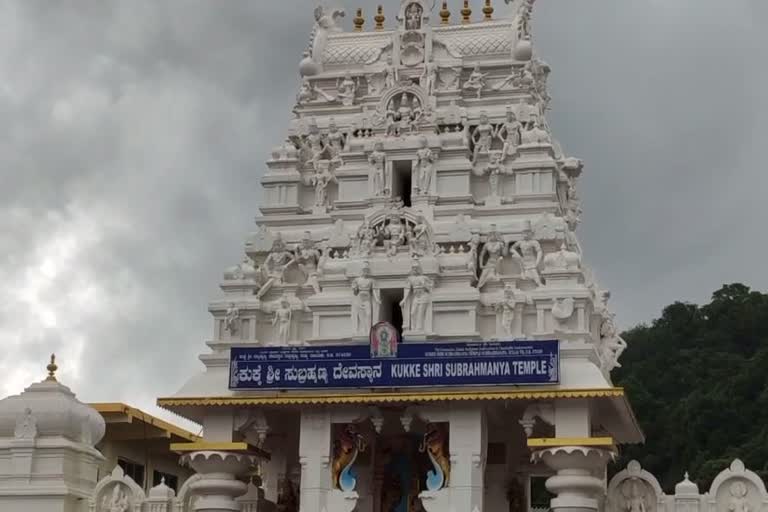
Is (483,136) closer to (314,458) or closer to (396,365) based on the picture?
(396,365)

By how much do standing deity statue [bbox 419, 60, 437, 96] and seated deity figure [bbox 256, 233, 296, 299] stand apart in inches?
168

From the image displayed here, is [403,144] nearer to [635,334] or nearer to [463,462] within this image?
[463,462]

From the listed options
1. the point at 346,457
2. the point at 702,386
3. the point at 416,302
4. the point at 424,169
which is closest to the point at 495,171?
the point at 424,169

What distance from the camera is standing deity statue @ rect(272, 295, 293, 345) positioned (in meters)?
27.6

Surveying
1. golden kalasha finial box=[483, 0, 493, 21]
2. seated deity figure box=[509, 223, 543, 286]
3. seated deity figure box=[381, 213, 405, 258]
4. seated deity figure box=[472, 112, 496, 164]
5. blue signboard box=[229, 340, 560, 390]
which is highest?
golden kalasha finial box=[483, 0, 493, 21]

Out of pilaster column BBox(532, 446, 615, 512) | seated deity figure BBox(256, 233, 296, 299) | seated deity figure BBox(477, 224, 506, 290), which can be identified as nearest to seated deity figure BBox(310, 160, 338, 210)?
seated deity figure BBox(256, 233, 296, 299)

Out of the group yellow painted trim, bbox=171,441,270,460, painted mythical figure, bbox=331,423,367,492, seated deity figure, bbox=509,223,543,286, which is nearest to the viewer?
painted mythical figure, bbox=331,423,367,492

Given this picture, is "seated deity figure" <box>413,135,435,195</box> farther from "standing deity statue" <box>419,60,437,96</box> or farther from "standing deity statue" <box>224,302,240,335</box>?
"standing deity statue" <box>224,302,240,335</box>

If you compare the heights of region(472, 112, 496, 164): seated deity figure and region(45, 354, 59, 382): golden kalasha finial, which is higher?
region(472, 112, 496, 164): seated deity figure

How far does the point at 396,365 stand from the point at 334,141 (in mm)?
5707

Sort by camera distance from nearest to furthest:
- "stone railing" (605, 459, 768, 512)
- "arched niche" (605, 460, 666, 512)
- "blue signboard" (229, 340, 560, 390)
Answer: "blue signboard" (229, 340, 560, 390) < "stone railing" (605, 459, 768, 512) < "arched niche" (605, 460, 666, 512)

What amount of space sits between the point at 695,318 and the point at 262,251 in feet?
130

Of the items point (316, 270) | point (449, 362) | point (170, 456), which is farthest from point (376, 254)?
point (170, 456)

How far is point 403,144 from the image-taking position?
28641 millimetres
